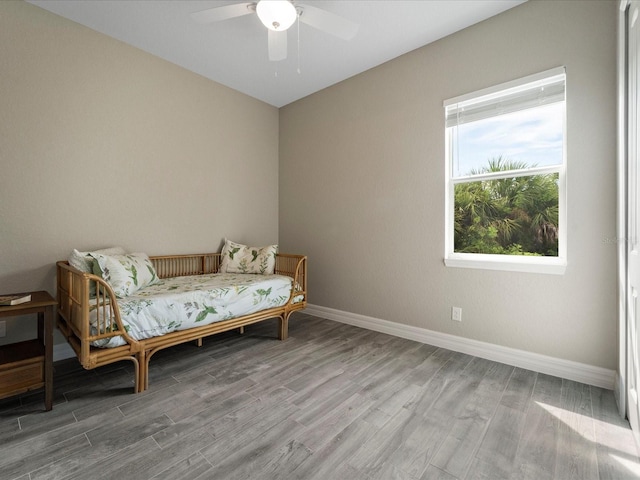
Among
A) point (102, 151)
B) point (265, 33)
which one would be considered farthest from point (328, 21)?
point (102, 151)

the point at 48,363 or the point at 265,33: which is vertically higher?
the point at 265,33

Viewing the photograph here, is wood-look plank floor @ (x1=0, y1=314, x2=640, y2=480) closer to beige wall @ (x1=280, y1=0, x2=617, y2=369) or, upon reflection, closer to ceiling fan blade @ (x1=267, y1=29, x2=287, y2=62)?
beige wall @ (x1=280, y1=0, x2=617, y2=369)

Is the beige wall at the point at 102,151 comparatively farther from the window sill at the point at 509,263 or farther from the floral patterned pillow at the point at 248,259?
the window sill at the point at 509,263

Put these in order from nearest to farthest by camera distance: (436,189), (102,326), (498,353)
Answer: (102,326) < (498,353) < (436,189)

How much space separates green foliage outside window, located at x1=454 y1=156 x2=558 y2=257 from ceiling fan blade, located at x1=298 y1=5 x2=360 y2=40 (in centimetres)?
150

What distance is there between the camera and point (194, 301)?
2.21 metres

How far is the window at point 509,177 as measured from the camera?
84.7 inches

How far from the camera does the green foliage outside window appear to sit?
220 cm

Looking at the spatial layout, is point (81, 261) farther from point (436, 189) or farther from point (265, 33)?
point (436, 189)

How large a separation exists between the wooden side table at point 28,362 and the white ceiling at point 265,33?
2.21 meters

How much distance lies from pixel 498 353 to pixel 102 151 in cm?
370

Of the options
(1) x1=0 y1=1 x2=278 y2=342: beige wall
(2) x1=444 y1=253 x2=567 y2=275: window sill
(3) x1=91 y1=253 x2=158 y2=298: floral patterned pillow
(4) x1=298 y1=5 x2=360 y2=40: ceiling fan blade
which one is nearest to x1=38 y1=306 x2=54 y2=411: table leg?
(3) x1=91 y1=253 x2=158 y2=298: floral patterned pillow

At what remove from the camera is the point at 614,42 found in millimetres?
1875

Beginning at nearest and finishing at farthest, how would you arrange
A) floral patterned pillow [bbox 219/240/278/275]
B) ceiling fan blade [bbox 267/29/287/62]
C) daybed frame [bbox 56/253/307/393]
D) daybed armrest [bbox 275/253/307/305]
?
daybed frame [bbox 56/253/307/393], ceiling fan blade [bbox 267/29/287/62], daybed armrest [bbox 275/253/307/305], floral patterned pillow [bbox 219/240/278/275]
